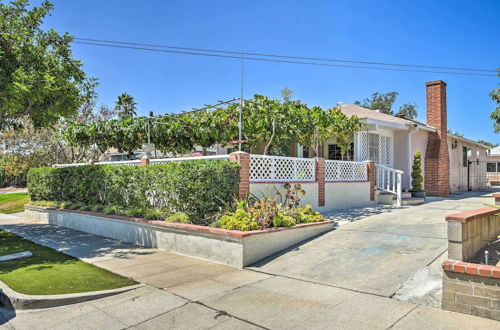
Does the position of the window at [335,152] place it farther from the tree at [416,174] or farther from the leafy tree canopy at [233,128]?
the tree at [416,174]

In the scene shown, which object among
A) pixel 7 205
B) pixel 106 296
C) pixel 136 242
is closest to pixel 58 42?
pixel 136 242

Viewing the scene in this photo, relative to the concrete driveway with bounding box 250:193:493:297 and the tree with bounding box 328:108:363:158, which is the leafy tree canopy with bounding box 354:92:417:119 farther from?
the concrete driveway with bounding box 250:193:493:297

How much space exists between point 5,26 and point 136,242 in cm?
656

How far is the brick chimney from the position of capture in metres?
16.5

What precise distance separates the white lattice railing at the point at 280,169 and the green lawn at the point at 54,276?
14.9 feet

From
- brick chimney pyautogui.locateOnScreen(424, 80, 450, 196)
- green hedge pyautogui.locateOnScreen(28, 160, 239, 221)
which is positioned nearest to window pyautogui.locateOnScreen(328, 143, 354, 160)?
brick chimney pyautogui.locateOnScreen(424, 80, 450, 196)

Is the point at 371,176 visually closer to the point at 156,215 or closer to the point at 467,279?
the point at 156,215

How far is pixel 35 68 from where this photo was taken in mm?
9203

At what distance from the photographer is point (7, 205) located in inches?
756

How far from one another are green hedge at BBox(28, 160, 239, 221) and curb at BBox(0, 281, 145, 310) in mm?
3520

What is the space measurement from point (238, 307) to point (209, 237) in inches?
110

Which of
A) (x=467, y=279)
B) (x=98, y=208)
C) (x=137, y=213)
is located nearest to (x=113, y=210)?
(x=98, y=208)

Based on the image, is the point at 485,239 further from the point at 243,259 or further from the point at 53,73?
the point at 53,73

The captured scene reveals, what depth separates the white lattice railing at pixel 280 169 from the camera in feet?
31.6
